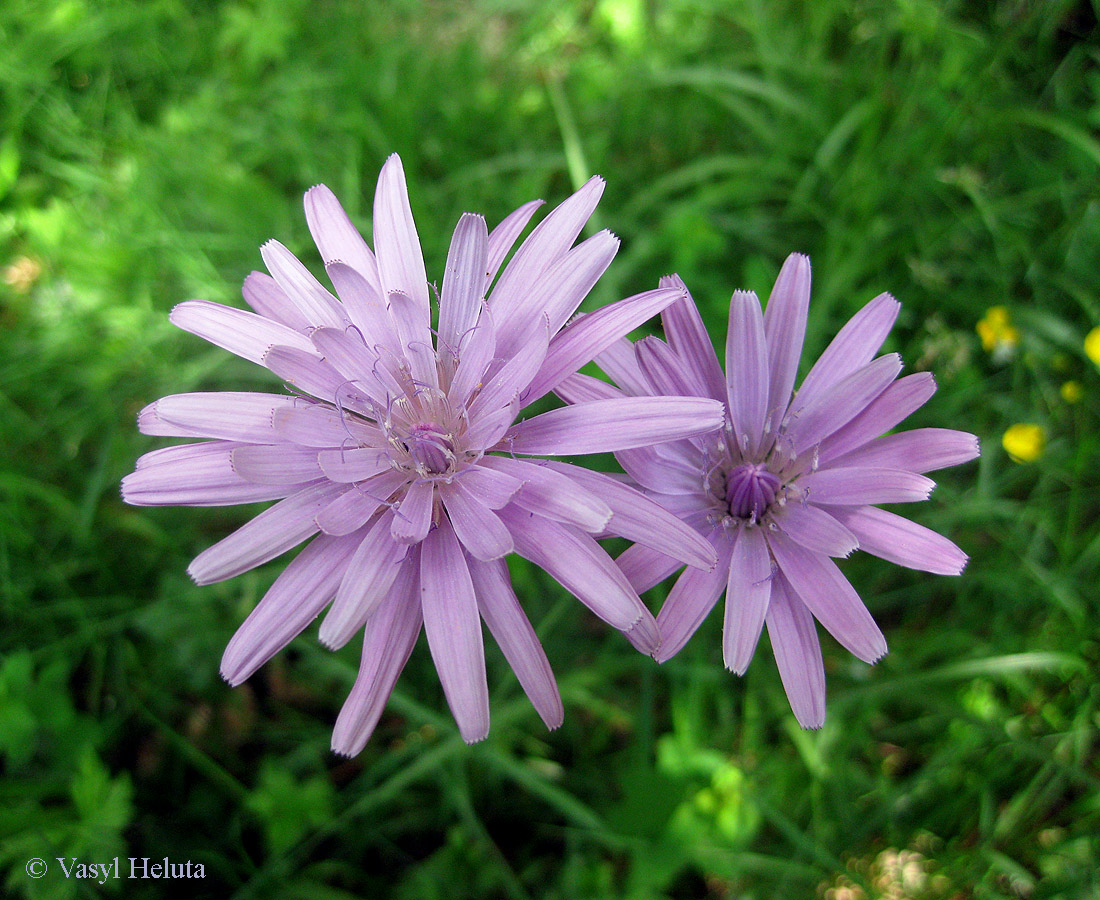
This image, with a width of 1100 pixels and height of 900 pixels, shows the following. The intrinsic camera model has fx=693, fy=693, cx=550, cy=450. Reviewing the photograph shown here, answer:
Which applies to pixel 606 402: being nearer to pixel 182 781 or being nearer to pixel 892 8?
pixel 182 781

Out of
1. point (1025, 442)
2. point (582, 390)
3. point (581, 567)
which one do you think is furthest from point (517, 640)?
point (1025, 442)

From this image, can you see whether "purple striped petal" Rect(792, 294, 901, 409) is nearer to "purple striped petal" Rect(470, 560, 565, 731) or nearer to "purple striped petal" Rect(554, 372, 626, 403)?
"purple striped petal" Rect(554, 372, 626, 403)

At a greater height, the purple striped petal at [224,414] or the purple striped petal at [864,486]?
the purple striped petal at [224,414]

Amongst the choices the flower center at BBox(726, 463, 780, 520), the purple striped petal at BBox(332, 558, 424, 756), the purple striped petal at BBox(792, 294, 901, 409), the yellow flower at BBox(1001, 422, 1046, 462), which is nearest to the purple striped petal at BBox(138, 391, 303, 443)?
the purple striped petal at BBox(332, 558, 424, 756)

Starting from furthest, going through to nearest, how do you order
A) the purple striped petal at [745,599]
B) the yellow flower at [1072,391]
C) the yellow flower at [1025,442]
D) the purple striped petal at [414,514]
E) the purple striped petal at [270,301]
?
the yellow flower at [1072,391] → the yellow flower at [1025,442] → the purple striped petal at [270,301] → the purple striped petal at [745,599] → the purple striped petal at [414,514]

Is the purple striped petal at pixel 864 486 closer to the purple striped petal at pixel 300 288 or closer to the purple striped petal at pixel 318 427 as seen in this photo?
the purple striped petal at pixel 318 427

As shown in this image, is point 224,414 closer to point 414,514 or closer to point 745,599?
point 414,514

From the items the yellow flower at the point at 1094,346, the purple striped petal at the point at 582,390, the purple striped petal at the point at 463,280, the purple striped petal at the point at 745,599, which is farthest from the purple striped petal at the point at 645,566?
the yellow flower at the point at 1094,346
